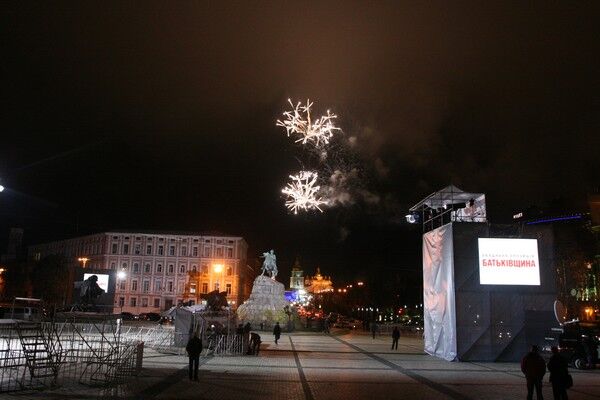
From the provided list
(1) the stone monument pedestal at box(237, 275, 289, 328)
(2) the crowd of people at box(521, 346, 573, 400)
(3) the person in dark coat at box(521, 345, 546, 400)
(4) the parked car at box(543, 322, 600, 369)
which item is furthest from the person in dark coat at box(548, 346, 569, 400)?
(1) the stone monument pedestal at box(237, 275, 289, 328)

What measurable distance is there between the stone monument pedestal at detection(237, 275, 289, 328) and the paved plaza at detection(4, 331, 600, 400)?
2298 centimetres

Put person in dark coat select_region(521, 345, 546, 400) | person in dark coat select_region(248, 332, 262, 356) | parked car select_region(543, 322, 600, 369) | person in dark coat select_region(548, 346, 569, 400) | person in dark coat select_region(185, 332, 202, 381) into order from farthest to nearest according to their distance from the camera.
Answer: person in dark coat select_region(248, 332, 262, 356) < parked car select_region(543, 322, 600, 369) < person in dark coat select_region(185, 332, 202, 381) < person in dark coat select_region(521, 345, 546, 400) < person in dark coat select_region(548, 346, 569, 400)

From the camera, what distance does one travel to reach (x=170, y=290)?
9612 centimetres

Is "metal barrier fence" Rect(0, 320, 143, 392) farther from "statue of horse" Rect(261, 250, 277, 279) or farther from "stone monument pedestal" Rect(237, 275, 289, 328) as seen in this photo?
"statue of horse" Rect(261, 250, 277, 279)

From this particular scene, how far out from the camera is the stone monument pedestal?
47.9 meters

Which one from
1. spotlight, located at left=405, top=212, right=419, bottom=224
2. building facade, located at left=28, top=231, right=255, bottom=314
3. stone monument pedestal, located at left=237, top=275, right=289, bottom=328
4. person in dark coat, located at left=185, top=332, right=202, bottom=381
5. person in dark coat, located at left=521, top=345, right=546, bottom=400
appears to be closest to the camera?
person in dark coat, located at left=521, top=345, right=546, bottom=400

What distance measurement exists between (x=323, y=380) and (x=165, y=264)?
3327 inches

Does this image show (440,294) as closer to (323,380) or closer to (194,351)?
(323,380)

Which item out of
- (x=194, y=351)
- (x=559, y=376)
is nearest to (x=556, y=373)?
(x=559, y=376)

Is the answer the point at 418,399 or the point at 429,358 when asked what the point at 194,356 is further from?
the point at 429,358

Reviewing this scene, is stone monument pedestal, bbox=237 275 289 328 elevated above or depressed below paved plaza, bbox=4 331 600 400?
above

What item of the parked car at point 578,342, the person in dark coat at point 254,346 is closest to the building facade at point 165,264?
the person in dark coat at point 254,346

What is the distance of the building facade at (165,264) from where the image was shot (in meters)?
A: 94.4

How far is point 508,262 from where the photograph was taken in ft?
83.2
